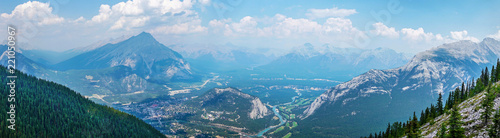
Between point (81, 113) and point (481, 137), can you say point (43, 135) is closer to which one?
point (81, 113)

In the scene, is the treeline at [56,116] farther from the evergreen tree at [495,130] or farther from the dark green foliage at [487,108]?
the dark green foliage at [487,108]

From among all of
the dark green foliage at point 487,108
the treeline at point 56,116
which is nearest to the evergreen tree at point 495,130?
the dark green foliage at point 487,108

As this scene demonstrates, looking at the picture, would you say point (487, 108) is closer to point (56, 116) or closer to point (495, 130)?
point (495, 130)

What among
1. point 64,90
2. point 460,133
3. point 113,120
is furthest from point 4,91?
point 460,133

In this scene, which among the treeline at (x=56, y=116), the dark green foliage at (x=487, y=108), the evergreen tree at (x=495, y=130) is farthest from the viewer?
the treeline at (x=56, y=116)

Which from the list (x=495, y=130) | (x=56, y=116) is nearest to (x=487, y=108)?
(x=495, y=130)

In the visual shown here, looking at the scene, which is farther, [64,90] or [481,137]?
[64,90]

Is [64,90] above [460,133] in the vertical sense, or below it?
above

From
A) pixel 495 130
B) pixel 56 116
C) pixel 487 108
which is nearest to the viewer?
pixel 495 130
